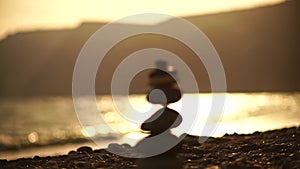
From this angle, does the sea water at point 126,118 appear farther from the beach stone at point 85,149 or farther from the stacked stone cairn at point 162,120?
the stacked stone cairn at point 162,120

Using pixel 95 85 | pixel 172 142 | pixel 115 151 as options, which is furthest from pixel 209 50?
pixel 172 142

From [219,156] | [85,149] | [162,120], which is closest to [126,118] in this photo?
[85,149]

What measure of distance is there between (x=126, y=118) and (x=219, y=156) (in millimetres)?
844

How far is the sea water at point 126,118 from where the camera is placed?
237cm

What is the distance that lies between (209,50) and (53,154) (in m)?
1.36

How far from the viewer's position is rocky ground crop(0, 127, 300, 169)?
5.68 feet

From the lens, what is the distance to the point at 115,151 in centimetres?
199

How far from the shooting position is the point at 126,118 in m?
2.56

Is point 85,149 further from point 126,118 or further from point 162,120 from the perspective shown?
point 162,120

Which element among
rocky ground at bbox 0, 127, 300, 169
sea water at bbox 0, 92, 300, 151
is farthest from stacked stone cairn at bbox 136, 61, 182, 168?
sea water at bbox 0, 92, 300, 151

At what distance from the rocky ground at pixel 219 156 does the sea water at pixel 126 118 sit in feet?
0.43

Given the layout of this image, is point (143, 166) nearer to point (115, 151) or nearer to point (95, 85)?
point (115, 151)

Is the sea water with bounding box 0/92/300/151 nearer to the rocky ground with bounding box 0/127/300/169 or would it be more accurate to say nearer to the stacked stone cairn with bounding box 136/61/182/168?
the rocky ground with bounding box 0/127/300/169

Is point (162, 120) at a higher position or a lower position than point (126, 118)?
lower
